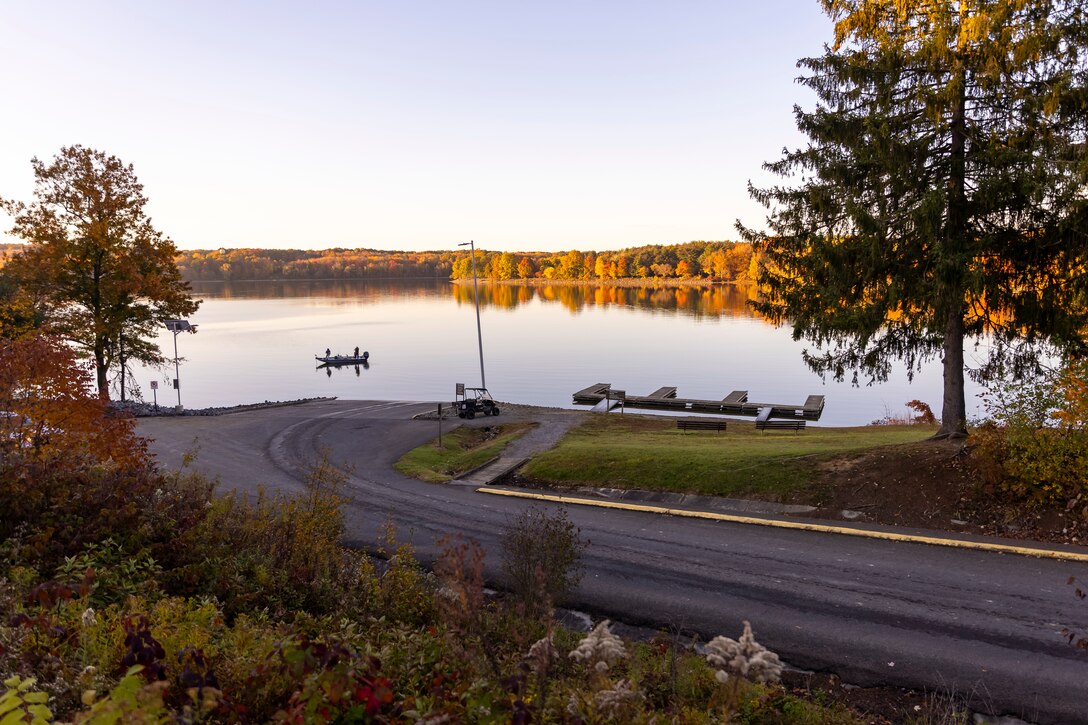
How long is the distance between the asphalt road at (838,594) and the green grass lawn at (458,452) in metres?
3.14

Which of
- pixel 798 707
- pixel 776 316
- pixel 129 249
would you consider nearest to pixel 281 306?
pixel 129 249

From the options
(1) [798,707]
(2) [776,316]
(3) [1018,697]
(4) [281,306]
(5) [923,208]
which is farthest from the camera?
(4) [281,306]

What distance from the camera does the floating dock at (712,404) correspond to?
40281 millimetres

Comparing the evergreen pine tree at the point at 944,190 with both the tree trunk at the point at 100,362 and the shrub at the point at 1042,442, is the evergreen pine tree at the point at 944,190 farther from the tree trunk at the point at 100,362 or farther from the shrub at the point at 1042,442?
the tree trunk at the point at 100,362

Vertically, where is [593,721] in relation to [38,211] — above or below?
below

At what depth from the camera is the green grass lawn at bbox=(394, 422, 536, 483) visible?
21.2 m

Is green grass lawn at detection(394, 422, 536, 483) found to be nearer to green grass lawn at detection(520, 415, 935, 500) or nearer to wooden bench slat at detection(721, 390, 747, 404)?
green grass lawn at detection(520, 415, 935, 500)

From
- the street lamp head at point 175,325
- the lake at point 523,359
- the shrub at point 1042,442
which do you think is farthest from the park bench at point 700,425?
the street lamp head at point 175,325

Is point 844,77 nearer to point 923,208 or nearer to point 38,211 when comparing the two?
point 923,208

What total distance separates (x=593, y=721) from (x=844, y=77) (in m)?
16.5

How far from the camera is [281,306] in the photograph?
483 ft

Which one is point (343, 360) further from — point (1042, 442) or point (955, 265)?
point (1042, 442)

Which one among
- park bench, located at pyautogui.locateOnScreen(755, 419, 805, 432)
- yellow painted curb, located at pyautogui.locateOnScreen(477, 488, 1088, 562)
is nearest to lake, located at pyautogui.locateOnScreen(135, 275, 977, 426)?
park bench, located at pyautogui.locateOnScreen(755, 419, 805, 432)

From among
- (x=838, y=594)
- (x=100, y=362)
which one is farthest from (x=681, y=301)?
(x=838, y=594)
